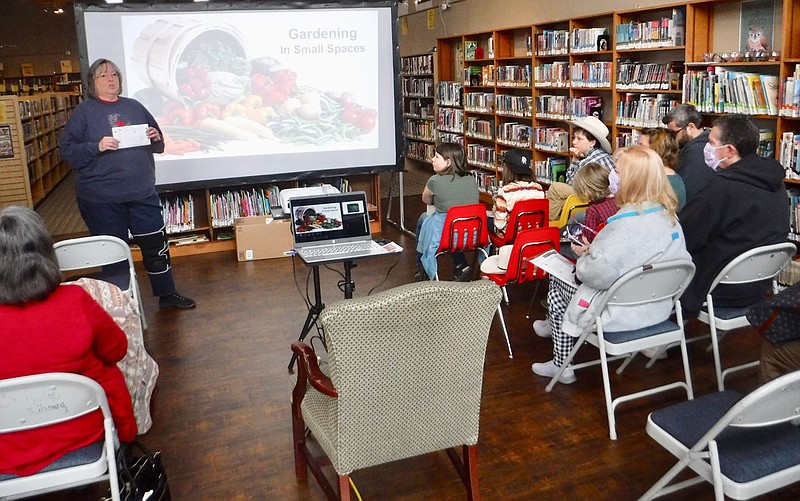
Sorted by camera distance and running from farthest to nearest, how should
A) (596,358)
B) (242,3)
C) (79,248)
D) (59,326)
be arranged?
(242,3)
(596,358)
(79,248)
(59,326)

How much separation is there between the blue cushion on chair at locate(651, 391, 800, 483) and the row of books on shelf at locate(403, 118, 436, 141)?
30.0ft

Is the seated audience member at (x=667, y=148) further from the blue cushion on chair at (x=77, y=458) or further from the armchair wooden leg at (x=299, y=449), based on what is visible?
the blue cushion on chair at (x=77, y=458)

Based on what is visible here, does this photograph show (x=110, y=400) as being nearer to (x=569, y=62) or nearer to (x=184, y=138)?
(x=184, y=138)

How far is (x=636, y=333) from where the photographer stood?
315 centimetres

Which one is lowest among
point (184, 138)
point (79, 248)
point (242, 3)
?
point (79, 248)

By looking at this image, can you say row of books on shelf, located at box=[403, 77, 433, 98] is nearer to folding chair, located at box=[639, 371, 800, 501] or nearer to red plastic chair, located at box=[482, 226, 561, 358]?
red plastic chair, located at box=[482, 226, 561, 358]

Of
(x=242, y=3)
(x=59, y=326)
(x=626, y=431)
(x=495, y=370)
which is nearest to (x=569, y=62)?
(x=242, y=3)

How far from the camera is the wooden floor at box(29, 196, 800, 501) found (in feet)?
9.15

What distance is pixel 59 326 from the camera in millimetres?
2125

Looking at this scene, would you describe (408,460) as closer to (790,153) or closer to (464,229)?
(464,229)

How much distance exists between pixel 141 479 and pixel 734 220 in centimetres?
278

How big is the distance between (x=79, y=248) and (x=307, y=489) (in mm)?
1825

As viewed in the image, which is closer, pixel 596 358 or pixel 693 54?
pixel 596 358

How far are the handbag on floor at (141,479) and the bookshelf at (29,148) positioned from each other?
7.18 metres
